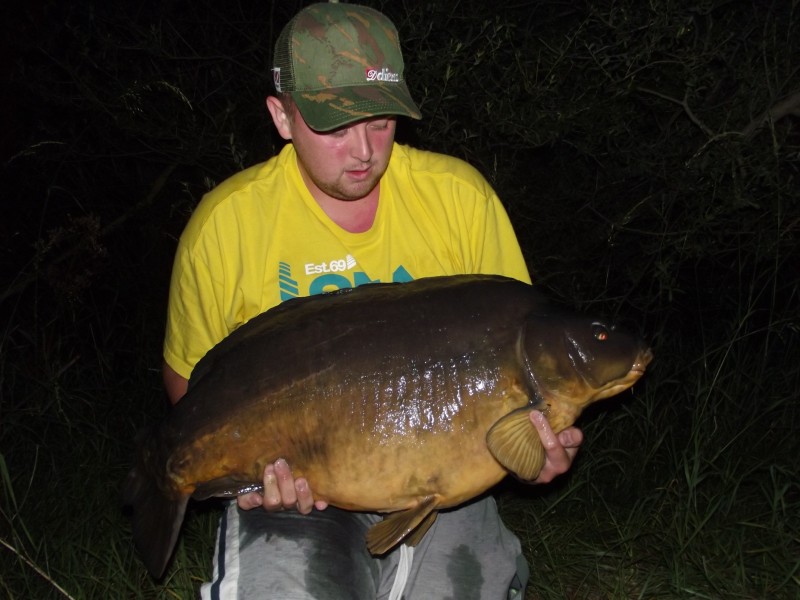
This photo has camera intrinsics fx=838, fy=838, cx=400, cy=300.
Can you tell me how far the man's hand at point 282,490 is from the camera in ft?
6.26

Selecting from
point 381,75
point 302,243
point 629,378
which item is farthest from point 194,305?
point 629,378

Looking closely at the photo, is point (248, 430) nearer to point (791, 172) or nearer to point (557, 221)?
point (557, 221)

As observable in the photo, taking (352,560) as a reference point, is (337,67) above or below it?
above

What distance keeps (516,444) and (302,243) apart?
795mm

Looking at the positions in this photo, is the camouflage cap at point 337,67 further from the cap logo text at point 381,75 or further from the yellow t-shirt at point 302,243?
the yellow t-shirt at point 302,243

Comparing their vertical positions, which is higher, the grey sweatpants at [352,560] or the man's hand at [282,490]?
the man's hand at [282,490]

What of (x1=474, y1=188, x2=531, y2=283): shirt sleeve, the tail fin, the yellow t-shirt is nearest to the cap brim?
the yellow t-shirt

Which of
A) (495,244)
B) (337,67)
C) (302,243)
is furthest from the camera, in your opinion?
(495,244)

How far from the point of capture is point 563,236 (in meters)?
3.84

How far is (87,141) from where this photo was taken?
15.9ft

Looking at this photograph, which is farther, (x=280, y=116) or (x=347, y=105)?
(x=280, y=116)

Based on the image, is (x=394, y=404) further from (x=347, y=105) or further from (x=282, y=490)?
(x=347, y=105)

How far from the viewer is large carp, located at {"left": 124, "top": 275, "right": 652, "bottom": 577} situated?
1.90 metres

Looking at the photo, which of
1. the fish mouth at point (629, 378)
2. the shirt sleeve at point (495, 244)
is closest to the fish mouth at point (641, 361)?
the fish mouth at point (629, 378)
